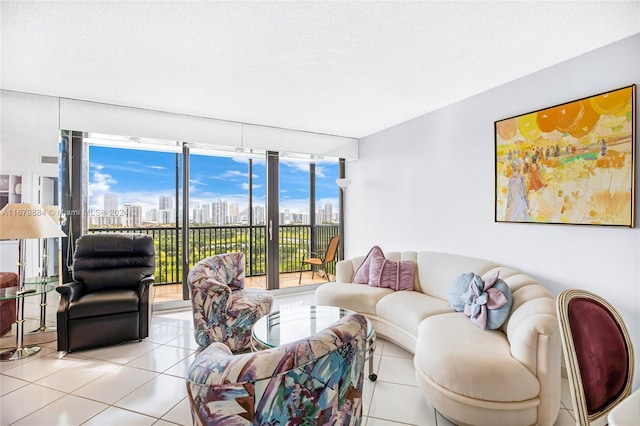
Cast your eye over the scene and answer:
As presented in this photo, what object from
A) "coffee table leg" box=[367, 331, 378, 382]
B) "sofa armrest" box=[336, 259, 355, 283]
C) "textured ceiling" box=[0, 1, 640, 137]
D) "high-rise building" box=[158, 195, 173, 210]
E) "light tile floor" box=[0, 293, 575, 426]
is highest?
"textured ceiling" box=[0, 1, 640, 137]

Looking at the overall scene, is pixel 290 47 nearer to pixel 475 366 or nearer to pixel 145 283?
pixel 475 366

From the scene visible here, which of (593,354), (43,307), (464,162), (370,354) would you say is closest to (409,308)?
(370,354)

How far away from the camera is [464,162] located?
11.1 ft

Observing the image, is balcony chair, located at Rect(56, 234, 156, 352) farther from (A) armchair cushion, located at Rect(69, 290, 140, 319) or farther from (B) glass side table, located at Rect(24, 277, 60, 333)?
(B) glass side table, located at Rect(24, 277, 60, 333)

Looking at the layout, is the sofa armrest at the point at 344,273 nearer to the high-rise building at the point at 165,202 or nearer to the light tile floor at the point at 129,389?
the light tile floor at the point at 129,389

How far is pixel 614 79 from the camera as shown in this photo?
7.35 ft

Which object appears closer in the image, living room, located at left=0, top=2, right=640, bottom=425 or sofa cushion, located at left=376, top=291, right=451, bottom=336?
living room, located at left=0, top=2, right=640, bottom=425

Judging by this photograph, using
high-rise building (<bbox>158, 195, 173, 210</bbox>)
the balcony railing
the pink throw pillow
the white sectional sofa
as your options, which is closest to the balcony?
the balcony railing

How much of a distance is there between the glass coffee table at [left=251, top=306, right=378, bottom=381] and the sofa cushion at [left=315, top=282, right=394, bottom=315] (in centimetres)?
46

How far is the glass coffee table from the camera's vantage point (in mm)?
2207

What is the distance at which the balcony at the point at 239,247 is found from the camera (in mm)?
4867

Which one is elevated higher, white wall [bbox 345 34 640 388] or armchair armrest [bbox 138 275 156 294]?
white wall [bbox 345 34 640 388]

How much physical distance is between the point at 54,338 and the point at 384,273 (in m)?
3.71

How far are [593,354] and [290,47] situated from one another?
2.55 m
